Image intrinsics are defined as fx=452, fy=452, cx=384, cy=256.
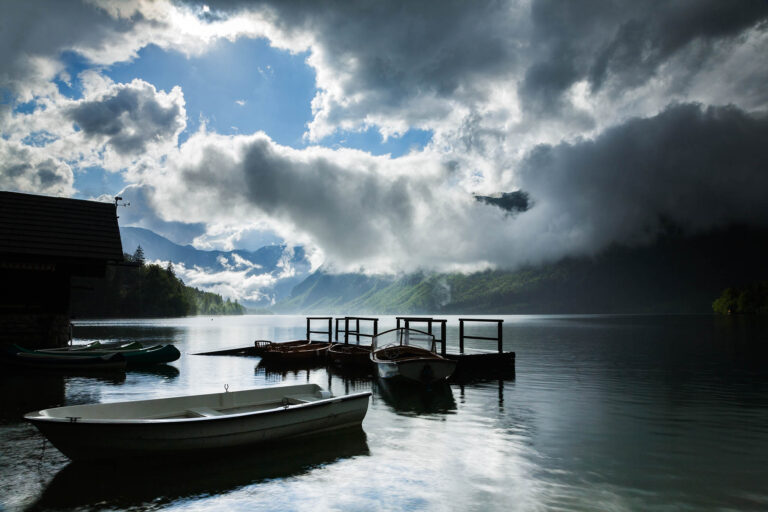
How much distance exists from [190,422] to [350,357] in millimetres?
22487

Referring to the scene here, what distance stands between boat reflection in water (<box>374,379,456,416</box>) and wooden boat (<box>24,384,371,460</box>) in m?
5.29

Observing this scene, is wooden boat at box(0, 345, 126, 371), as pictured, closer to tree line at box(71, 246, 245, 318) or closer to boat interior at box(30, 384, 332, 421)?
boat interior at box(30, 384, 332, 421)

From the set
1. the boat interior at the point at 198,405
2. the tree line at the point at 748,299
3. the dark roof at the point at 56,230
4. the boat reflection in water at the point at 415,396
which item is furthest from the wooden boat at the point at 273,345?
the tree line at the point at 748,299

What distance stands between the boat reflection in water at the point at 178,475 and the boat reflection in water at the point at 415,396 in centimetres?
657

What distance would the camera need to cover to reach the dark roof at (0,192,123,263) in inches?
1127

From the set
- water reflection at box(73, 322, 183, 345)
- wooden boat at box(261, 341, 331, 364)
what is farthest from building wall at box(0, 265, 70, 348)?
water reflection at box(73, 322, 183, 345)

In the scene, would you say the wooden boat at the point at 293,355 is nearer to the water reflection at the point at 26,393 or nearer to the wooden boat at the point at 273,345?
the wooden boat at the point at 273,345

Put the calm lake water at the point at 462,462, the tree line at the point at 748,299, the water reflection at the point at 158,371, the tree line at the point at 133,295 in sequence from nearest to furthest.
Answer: the calm lake water at the point at 462,462, the water reflection at the point at 158,371, the tree line at the point at 133,295, the tree line at the point at 748,299

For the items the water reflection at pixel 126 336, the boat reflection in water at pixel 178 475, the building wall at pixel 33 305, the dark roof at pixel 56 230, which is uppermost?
the dark roof at pixel 56 230

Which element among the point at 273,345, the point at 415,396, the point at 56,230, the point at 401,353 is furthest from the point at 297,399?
the point at 273,345

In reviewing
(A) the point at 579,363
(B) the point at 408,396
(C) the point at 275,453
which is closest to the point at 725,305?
(A) the point at 579,363

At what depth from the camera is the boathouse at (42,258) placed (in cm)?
2844

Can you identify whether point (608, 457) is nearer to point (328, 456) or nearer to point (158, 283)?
point (328, 456)

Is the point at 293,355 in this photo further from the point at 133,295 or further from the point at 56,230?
the point at 133,295
